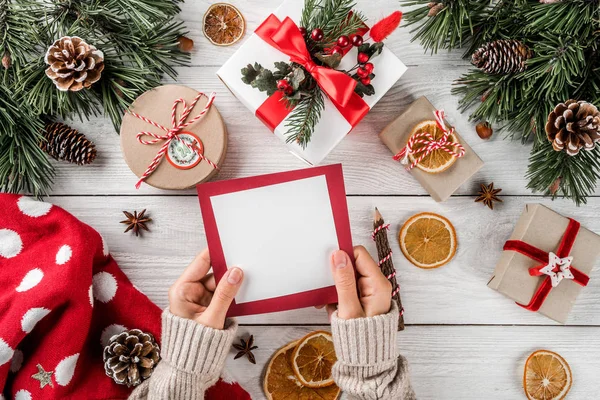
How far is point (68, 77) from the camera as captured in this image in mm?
1019

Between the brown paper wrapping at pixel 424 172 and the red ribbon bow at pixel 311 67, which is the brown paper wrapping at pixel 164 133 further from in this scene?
the brown paper wrapping at pixel 424 172

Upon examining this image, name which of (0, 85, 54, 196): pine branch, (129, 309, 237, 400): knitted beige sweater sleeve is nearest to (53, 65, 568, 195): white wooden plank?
(0, 85, 54, 196): pine branch

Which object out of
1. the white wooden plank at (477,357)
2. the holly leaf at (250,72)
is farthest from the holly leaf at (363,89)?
the white wooden plank at (477,357)

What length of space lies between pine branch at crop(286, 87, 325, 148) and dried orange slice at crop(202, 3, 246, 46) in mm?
320

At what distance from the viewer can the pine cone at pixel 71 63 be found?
1.00m

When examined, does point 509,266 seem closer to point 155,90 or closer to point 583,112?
point 583,112

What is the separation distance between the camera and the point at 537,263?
1.16 meters

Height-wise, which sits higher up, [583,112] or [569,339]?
[583,112]

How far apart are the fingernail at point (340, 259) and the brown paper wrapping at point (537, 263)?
48 cm

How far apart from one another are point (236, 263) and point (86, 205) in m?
0.52

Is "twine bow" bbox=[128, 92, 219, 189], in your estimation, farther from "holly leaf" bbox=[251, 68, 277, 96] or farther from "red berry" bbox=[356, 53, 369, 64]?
"red berry" bbox=[356, 53, 369, 64]

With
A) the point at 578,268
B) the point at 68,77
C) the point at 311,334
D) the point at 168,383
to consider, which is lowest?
the point at 168,383

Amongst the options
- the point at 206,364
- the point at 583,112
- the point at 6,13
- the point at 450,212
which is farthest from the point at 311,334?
the point at 6,13

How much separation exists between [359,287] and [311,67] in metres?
0.54
